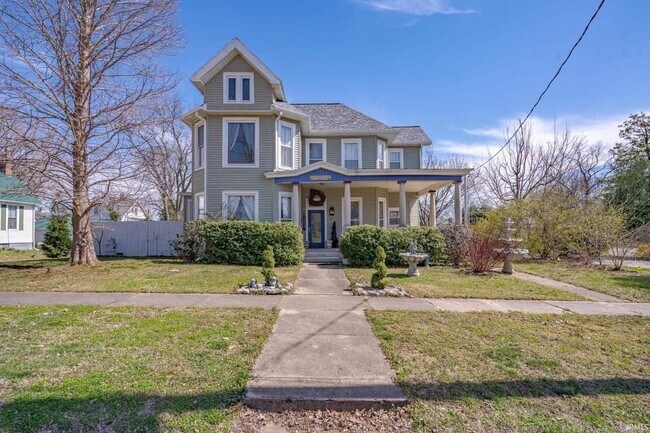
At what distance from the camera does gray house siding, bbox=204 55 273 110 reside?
1438 centimetres

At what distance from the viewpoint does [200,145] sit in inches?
608

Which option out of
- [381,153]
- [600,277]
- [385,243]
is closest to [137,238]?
[385,243]

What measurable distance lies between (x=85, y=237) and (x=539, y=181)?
28.0 meters

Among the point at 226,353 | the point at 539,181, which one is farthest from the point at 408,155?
the point at 226,353

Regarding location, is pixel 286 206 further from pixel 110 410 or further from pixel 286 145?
pixel 110 410

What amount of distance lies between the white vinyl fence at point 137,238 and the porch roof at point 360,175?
21.9ft

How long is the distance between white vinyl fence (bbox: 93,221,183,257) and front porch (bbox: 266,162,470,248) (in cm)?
656

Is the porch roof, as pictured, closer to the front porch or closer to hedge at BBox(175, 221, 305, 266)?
the front porch

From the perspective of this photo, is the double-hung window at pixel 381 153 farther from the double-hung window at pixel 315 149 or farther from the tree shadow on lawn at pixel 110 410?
the tree shadow on lawn at pixel 110 410

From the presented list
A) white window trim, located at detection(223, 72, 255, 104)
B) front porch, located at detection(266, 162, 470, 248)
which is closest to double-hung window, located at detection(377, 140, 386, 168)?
front porch, located at detection(266, 162, 470, 248)

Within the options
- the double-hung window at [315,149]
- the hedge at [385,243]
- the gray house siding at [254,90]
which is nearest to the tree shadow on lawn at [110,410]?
the hedge at [385,243]

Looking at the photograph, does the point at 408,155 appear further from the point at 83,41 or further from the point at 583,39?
the point at 83,41

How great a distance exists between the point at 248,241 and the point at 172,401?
9.63 m

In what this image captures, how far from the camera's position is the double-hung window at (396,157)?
64.6 feet
